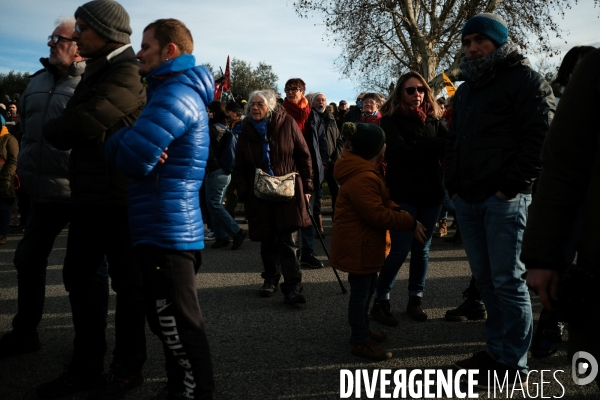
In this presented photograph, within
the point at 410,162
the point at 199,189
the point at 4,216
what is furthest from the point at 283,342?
the point at 4,216

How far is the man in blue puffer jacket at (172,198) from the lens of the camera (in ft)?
8.92

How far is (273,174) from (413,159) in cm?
134

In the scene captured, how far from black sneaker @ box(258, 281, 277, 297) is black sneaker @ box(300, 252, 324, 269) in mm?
1213

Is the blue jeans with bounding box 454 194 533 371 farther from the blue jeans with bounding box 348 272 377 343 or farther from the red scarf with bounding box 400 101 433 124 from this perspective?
the red scarf with bounding box 400 101 433 124

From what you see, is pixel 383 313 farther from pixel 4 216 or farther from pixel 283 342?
pixel 4 216

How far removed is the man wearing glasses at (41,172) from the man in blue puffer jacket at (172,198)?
101 cm

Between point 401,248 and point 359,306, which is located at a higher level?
point 401,248

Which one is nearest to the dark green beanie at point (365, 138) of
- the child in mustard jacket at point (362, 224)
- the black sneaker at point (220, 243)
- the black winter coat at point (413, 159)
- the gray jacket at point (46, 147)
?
the child in mustard jacket at point (362, 224)

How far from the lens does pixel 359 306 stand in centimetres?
389

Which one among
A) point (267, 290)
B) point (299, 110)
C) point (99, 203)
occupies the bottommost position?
point (267, 290)

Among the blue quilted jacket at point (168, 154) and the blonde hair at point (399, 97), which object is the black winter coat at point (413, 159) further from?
the blue quilted jacket at point (168, 154)

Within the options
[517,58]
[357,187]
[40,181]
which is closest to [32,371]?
[40,181]

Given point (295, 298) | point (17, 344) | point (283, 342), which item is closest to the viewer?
point (17, 344)

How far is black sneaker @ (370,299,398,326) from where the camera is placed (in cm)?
448
